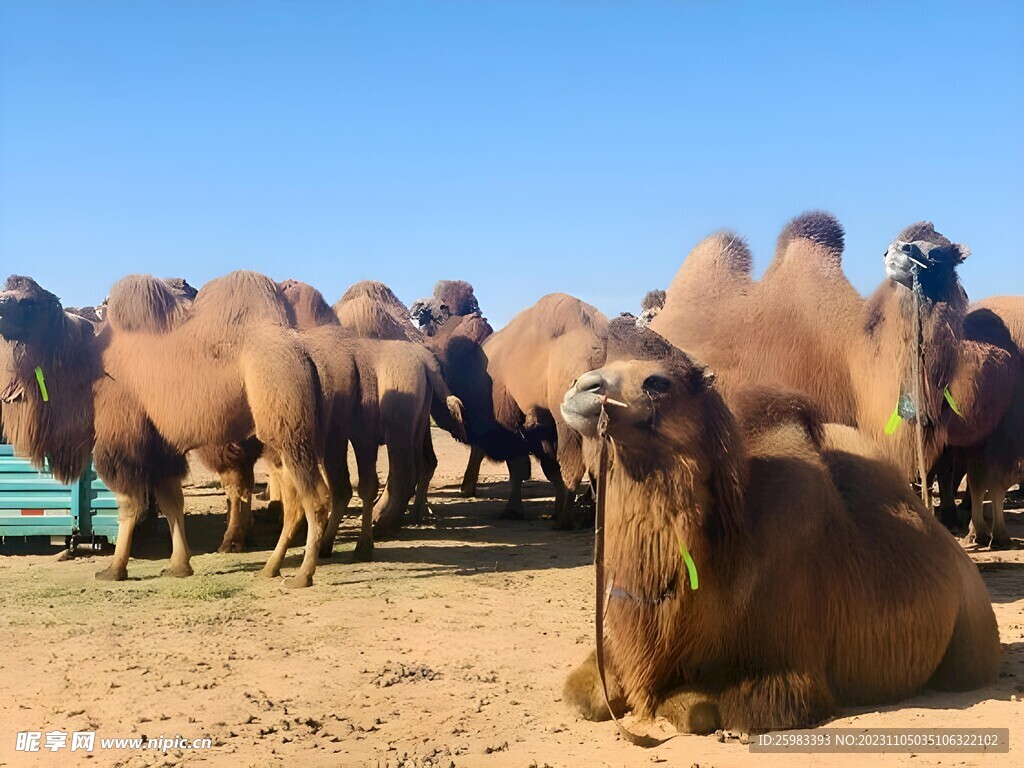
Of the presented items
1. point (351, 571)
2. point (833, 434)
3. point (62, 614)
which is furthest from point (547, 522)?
point (833, 434)

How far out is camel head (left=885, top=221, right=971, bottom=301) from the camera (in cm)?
579

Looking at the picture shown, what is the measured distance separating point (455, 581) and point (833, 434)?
425cm

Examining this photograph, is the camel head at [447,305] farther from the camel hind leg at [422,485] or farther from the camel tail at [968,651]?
the camel tail at [968,651]

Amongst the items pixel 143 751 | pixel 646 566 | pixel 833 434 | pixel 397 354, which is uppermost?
pixel 397 354

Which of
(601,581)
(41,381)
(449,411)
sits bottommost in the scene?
(601,581)

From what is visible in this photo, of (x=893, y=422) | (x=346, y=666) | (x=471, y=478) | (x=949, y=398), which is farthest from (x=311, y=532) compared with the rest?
(x=471, y=478)

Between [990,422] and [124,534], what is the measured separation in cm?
717

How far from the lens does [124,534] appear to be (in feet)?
A: 28.0

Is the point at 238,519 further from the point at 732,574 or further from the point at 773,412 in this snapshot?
the point at 732,574

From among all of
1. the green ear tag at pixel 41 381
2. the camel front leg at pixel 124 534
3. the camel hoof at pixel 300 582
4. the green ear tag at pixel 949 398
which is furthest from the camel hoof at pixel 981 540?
the green ear tag at pixel 41 381

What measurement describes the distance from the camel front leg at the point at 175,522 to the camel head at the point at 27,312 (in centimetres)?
168

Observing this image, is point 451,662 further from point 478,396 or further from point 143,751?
point 478,396

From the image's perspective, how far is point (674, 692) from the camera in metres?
3.98

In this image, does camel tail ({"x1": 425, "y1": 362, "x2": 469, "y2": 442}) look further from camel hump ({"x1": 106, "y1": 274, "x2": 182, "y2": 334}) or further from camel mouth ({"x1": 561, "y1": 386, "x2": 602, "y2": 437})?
camel mouth ({"x1": 561, "y1": 386, "x2": 602, "y2": 437})
